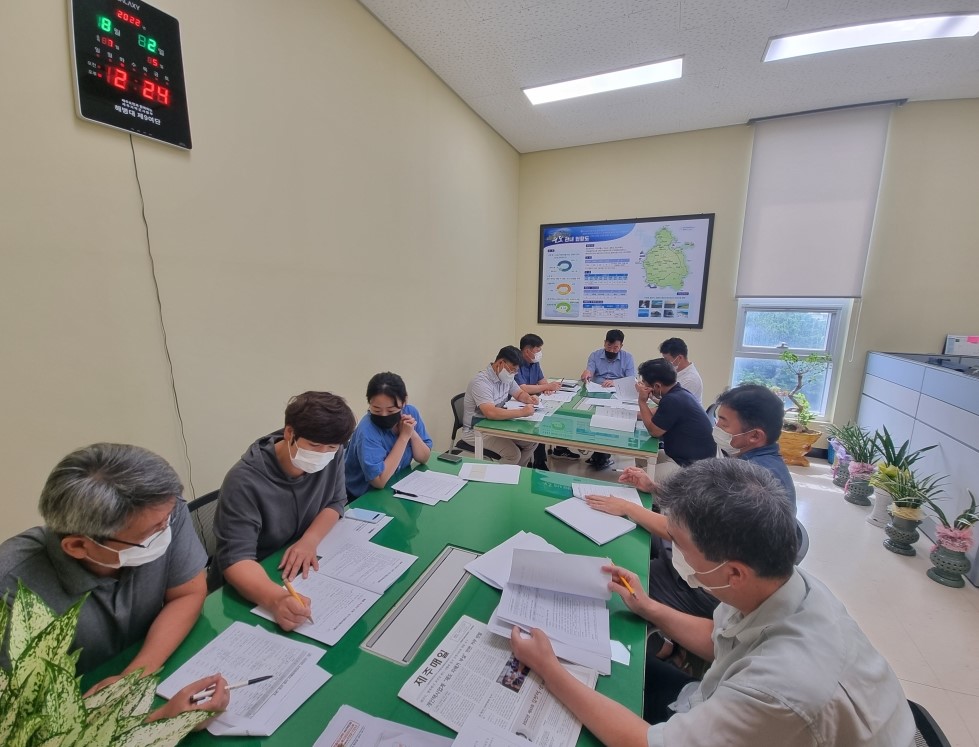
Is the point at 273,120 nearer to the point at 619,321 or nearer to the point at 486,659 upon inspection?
the point at 486,659

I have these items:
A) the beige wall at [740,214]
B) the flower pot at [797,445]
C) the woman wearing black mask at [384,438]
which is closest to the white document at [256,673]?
the woman wearing black mask at [384,438]

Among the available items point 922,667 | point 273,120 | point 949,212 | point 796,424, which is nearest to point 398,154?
point 273,120

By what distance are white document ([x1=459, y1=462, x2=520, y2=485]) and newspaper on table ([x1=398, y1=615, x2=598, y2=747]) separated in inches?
31.9

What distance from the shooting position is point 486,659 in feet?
2.89

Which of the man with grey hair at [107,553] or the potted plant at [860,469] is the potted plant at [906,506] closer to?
the potted plant at [860,469]

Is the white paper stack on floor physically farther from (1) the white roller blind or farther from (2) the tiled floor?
(1) the white roller blind

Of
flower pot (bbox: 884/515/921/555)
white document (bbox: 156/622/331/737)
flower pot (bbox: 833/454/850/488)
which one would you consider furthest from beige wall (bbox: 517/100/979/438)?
white document (bbox: 156/622/331/737)

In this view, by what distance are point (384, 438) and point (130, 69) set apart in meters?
1.59

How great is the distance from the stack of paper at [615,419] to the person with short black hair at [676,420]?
164 mm

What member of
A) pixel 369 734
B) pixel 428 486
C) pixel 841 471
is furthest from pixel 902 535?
pixel 369 734

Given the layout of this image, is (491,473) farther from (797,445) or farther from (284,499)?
(797,445)

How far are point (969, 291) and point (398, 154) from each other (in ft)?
15.4

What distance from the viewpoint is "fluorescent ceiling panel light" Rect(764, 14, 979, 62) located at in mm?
2325

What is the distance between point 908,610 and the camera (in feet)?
6.88
